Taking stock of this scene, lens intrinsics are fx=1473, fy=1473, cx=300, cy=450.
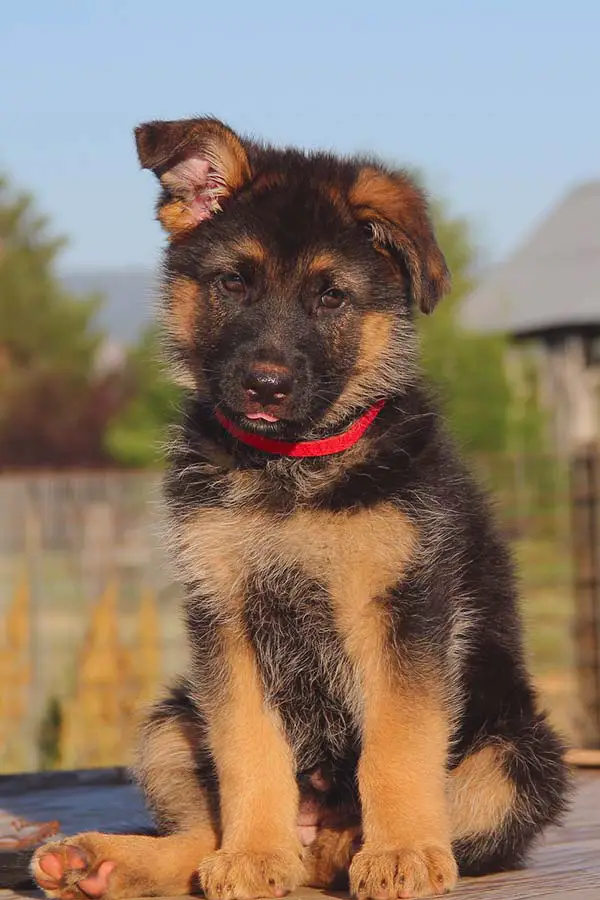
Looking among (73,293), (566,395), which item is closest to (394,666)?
(566,395)

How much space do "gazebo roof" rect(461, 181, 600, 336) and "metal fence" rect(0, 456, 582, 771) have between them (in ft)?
59.2

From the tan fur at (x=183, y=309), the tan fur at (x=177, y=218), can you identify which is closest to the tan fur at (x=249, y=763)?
the tan fur at (x=183, y=309)

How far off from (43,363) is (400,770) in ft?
168

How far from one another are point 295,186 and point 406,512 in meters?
1.06

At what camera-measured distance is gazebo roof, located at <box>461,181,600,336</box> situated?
3441 centimetres

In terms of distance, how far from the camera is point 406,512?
422cm

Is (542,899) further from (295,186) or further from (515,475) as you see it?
(515,475)

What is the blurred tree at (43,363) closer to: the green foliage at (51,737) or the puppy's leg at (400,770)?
the green foliage at (51,737)

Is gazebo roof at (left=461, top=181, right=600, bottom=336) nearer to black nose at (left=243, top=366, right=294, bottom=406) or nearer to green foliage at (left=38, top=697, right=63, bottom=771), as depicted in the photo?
green foliage at (left=38, top=697, right=63, bottom=771)

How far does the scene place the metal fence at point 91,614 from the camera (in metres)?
10.1

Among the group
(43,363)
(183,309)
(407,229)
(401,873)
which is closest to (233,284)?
(183,309)

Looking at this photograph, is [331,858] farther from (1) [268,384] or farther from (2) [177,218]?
(2) [177,218]

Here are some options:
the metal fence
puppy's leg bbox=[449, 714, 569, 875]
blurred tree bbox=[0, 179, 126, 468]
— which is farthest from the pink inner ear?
blurred tree bbox=[0, 179, 126, 468]

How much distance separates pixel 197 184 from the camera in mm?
4648
